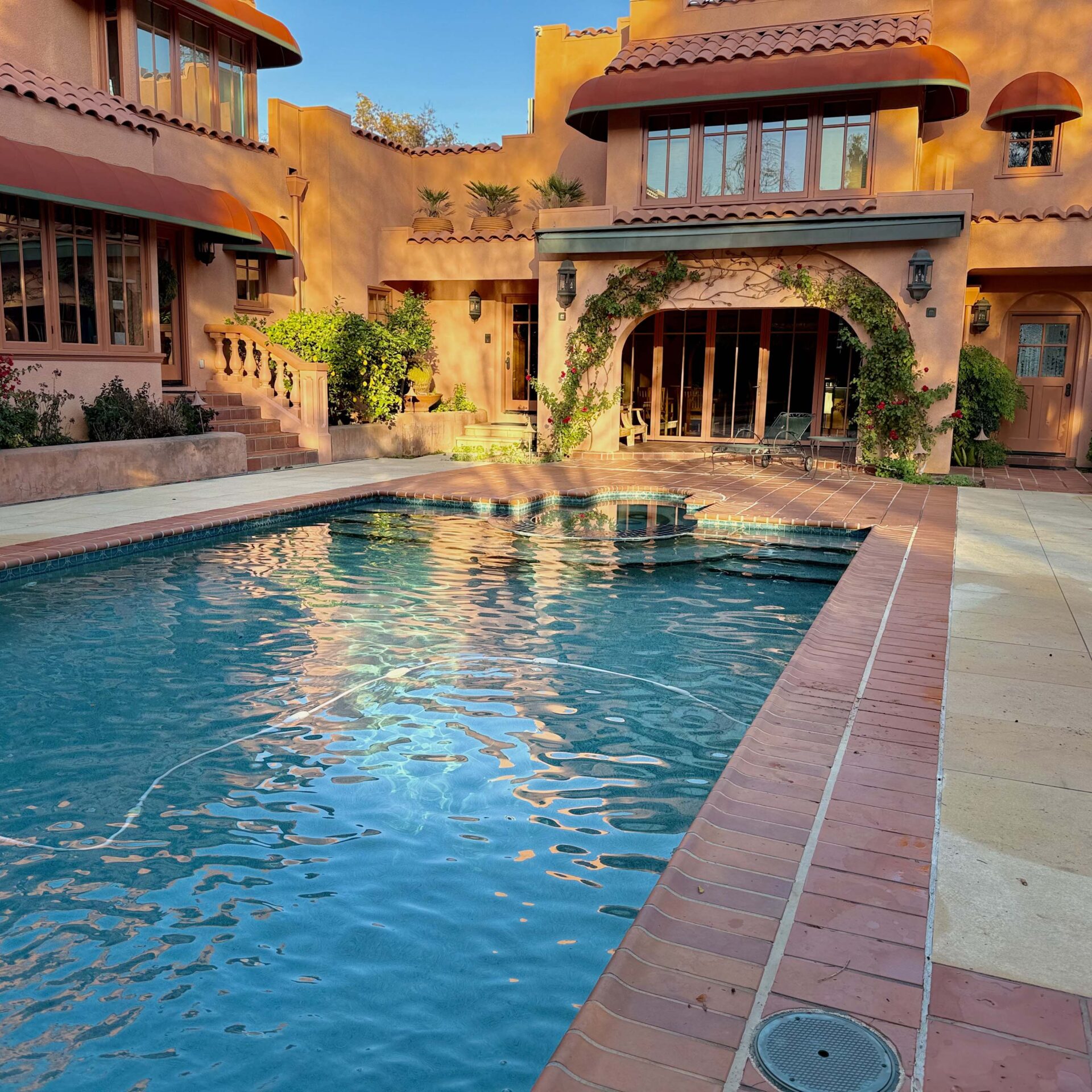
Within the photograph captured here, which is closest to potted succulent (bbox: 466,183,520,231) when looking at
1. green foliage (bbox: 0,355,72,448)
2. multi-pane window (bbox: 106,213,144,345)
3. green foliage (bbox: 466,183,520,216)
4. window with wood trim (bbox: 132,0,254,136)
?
green foliage (bbox: 466,183,520,216)

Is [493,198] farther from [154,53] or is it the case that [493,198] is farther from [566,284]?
[154,53]

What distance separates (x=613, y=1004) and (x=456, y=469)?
13355 millimetres

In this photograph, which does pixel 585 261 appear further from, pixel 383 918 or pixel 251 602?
pixel 383 918

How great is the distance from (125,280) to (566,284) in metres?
7.33

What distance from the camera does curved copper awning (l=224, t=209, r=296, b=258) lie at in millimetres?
16938

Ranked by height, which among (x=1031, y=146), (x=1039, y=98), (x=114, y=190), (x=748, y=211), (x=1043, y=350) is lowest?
(x=1043, y=350)

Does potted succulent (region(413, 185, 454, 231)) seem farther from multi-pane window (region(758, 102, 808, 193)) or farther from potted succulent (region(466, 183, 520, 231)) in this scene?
multi-pane window (region(758, 102, 808, 193))

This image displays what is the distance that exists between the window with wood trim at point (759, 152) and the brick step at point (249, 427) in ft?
25.8

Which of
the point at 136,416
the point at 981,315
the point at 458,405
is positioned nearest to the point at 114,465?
the point at 136,416

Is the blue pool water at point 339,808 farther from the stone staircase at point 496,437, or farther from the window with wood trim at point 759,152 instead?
the window with wood trim at point 759,152

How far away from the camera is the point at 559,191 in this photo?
65.5 ft

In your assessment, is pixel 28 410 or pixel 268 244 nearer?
pixel 28 410

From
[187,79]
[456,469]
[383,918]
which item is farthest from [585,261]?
[383,918]

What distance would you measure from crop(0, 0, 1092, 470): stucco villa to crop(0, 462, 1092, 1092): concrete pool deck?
1071 centimetres
